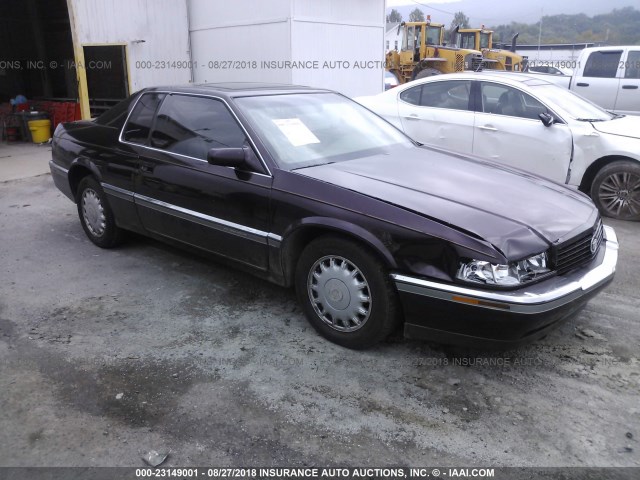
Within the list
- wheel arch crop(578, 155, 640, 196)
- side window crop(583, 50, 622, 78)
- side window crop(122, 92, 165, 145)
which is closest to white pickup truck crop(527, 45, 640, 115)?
side window crop(583, 50, 622, 78)

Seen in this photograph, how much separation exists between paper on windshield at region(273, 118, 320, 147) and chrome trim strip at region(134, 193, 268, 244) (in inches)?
27.0

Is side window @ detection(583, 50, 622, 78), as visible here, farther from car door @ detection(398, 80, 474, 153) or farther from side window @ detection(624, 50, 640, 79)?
car door @ detection(398, 80, 474, 153)

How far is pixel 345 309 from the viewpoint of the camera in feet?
10.7

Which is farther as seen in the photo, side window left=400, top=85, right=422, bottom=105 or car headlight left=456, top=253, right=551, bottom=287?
side window left=400, top=85, right=422, bottom=105

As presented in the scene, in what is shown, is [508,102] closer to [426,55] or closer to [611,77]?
[611,77]

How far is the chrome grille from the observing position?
2.96m

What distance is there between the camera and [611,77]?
10.8 meters

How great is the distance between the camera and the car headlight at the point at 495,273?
2.73m

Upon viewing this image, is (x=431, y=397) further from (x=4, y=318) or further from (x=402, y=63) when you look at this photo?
(x=402, y=63)

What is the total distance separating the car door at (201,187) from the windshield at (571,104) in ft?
13.9

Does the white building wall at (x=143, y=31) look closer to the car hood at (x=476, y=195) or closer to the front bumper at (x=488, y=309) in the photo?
the car hood at (x=476, y=195)

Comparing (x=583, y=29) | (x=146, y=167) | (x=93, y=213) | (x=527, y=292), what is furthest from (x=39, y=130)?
(x=583, y=29)

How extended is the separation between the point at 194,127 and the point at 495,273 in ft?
8.32

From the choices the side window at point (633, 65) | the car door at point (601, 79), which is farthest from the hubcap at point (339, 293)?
the side window at point (633, 65)
